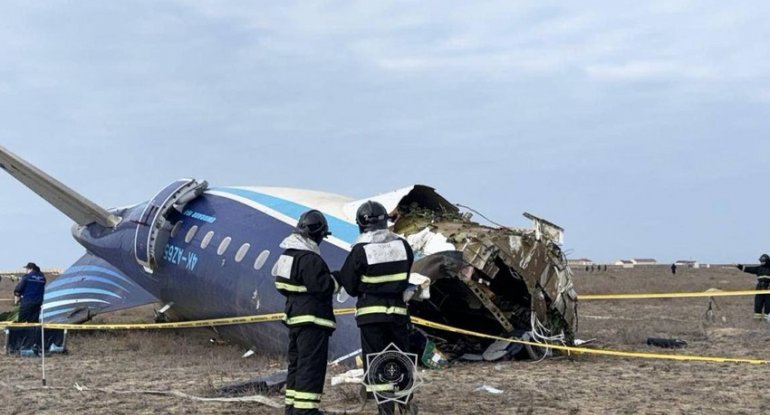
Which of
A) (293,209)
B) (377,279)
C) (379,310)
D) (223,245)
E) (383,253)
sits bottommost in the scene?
(379,310)

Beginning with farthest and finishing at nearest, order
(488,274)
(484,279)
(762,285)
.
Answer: (762,285) → (484,279) → (488,274)

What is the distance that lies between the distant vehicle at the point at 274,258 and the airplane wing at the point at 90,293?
0.17 ft

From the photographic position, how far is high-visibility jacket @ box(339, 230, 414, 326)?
327 inches

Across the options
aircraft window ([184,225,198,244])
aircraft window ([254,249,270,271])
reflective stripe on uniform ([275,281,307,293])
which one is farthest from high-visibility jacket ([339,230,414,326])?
aircraft window ([184,225,198,244])

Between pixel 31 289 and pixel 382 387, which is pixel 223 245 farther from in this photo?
pixel 382 387

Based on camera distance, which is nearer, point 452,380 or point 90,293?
point 452,380

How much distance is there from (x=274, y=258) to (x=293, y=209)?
4.66 feet

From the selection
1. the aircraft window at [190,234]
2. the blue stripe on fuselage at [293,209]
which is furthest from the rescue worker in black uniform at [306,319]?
the aircraft window at [190,234]

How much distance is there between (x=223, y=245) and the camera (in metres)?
15.1

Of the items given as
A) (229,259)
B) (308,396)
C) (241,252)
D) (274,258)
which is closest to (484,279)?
(274,258)

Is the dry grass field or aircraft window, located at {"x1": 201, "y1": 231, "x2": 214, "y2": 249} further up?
aircraft window, located at {"x1": 201, "y1": 231, "x2": 214, "y2": 249}

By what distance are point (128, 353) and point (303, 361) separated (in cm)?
868

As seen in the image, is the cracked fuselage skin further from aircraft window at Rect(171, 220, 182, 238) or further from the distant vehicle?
aircraft window at Rect(171, 220, 182, 238)

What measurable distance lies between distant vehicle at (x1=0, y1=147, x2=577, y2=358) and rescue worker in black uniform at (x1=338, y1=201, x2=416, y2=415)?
3.73 meters
